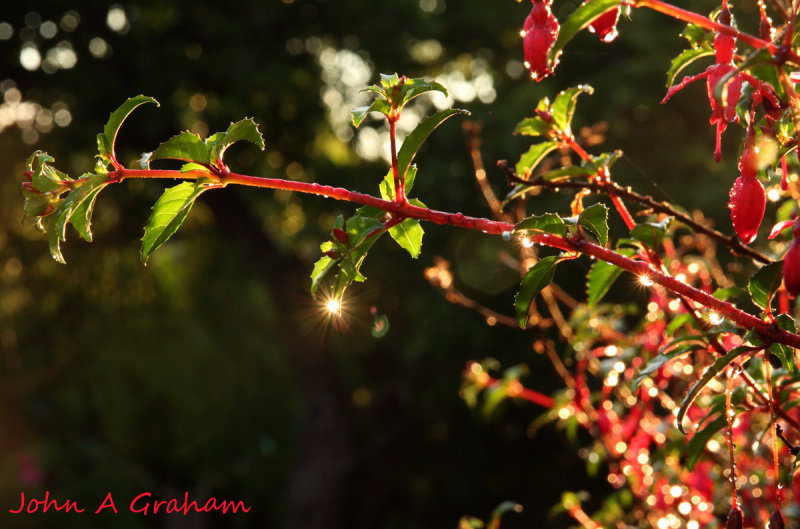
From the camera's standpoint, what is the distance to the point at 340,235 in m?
0.53

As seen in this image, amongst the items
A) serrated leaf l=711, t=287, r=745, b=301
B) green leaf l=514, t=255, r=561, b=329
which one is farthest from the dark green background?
green leaf l=514, t=255, r=561, b=329

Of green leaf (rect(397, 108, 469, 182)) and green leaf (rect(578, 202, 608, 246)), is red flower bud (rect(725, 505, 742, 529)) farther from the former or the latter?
green leaf (rect(397, 108, 469, 182))

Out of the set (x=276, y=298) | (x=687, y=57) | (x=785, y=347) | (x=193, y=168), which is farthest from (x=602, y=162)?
(x=276, y=298)

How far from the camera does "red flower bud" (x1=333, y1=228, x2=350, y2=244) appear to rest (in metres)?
0.53

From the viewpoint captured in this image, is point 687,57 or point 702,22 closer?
point 702,22

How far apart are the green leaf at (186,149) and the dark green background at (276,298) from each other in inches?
97.7

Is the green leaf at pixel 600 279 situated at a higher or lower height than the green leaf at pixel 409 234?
lower

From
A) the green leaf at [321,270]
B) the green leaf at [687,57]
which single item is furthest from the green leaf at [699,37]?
the green leaf at [321,270]

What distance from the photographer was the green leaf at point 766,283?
1.83ft

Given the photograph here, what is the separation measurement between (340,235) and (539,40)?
0.20m

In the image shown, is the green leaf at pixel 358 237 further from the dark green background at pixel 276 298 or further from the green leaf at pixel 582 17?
the dark green background at pixel 276 298

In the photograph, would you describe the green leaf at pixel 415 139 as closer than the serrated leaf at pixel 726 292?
Yes

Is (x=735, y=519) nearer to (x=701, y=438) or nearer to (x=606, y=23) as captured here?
(x=701, y=438)

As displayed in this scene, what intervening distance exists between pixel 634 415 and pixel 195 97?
398 cm
